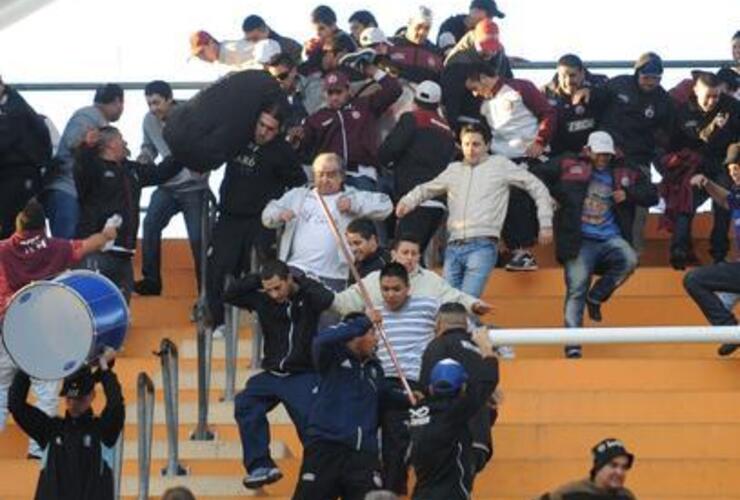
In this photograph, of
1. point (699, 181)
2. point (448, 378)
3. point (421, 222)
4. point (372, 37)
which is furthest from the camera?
point (372, 37)

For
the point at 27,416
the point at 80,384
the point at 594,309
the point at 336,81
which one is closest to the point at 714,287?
the point at 594,309

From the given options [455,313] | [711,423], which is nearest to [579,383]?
[711,423]

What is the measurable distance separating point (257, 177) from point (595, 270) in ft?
→ 7.82

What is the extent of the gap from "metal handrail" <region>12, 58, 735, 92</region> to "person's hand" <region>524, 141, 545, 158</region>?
247 cm

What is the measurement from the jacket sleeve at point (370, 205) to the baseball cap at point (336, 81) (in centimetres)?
175

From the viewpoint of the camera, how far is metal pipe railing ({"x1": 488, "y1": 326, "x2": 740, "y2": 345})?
1884 centimetres

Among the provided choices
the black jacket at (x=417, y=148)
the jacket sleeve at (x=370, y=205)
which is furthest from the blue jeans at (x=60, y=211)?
the jacket sleeve at (x=370, y=205)

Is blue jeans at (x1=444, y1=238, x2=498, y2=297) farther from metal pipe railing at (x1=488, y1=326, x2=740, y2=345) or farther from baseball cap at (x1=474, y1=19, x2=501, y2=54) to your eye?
baseball cap at (x1=474, y1=19, x2=501, y2=54)

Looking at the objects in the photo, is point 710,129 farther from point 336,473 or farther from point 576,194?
point 336,473

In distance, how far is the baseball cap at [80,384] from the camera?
726 inches

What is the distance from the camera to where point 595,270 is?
21.6 metres

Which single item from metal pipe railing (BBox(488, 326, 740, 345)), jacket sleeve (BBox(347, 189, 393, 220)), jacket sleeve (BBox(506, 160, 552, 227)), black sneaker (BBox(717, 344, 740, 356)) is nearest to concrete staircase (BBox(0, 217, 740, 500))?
black sneaker (BBox(717, 344, 740, 356))

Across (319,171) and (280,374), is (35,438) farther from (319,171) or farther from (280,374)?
(319,171)

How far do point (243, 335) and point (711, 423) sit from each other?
372 centimetres
